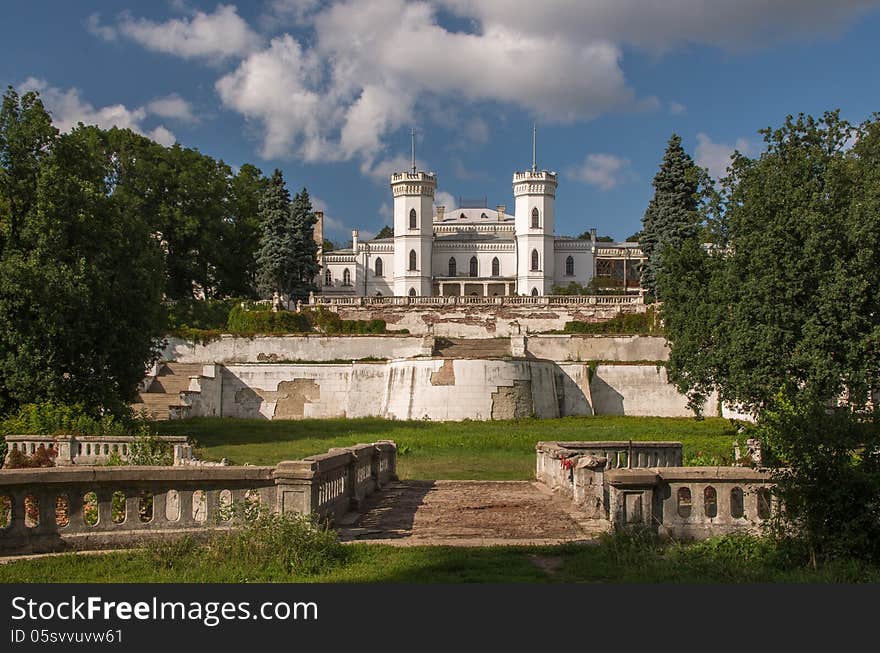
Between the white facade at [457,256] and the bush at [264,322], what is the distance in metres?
25.2

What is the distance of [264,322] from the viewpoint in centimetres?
4784

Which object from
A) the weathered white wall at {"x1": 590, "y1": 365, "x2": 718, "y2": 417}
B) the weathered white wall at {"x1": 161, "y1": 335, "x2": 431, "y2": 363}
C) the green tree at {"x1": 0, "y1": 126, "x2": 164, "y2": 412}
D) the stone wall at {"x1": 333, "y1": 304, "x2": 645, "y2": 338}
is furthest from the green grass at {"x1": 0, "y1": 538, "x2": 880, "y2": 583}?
the stone wall at {"x1": 333, "y1": 304, "x2": 645, "y2": 338}

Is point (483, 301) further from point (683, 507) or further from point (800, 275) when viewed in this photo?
point (683, 507)

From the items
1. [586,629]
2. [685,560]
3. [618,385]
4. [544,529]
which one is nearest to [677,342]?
[618,385]

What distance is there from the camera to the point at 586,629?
6.49m

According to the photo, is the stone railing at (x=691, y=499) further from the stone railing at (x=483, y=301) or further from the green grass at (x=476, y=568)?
the stone railing at (x=483, y=301)

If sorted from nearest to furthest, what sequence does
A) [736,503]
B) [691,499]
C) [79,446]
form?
[691,499] < [736,503] < [79,446]

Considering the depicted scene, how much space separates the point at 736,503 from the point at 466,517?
359cm

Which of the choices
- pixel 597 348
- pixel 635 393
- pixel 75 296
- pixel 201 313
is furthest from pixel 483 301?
pixel 75 296

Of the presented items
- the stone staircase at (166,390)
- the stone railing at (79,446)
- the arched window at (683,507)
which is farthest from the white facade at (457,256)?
the arched window at (683,507)

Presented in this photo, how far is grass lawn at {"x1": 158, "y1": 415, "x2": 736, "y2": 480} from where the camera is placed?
66.0ft

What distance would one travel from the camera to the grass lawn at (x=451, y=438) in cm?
2011

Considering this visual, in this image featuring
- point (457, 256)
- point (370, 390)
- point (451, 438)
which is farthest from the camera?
point (457, 256)

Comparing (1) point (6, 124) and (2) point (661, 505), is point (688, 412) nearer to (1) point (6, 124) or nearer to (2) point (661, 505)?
(1) point (6, 124)
